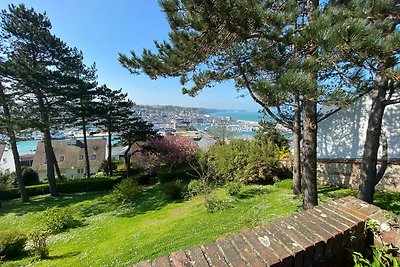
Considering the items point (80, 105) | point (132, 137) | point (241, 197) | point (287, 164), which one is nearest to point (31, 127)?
point (80, 105)

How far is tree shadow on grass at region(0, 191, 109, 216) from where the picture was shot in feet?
48.9

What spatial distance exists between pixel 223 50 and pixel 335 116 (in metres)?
8.51

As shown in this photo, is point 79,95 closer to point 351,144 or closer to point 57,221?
point 57,221

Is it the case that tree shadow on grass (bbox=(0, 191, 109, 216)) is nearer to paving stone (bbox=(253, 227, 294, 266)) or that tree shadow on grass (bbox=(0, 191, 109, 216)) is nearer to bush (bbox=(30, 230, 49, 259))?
bush (bbox=(30, 230, 49, 259))

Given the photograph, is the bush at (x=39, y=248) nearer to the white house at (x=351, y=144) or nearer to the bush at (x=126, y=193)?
the bush at (x=126, y=193)

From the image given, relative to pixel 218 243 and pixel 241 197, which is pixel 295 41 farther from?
pixel 241 197

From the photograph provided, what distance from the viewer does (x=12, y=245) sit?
7750 millimetres

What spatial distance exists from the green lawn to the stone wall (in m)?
0.76

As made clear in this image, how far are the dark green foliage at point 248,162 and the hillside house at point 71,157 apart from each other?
28.8 meters

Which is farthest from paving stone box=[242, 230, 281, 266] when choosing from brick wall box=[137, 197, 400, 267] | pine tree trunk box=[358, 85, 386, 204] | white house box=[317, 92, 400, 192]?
white house box=[317, 92, 400, 192]

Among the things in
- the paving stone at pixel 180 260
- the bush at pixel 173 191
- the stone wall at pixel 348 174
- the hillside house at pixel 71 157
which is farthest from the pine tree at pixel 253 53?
the hillside house at pixel 71 157

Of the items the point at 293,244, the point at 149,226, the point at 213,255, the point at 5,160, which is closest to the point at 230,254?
the point at 213,255

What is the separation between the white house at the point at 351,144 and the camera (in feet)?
29.8

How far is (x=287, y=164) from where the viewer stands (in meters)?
12.5
